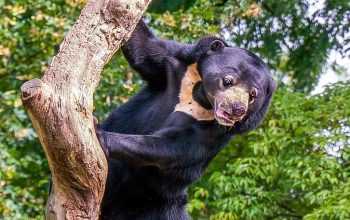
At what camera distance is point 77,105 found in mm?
3996

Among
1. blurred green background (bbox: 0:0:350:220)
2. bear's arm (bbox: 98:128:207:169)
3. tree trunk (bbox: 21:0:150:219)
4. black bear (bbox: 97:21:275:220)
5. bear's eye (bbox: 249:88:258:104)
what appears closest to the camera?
tree trunk (bbox: 21:0:150:219)

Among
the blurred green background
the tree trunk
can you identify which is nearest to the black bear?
the tree trunk

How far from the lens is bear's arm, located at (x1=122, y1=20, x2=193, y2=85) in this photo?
525 cm

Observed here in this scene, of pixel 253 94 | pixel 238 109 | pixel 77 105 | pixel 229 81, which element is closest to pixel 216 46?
pixel 229 81

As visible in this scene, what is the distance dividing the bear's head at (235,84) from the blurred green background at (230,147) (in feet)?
8.95

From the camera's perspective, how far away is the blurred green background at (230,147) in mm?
8406

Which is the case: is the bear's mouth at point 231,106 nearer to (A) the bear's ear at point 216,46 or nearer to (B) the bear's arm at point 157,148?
(B) the bear's arm at point 157,148

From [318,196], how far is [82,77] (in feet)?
14.7

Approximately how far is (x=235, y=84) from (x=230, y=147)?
468cm

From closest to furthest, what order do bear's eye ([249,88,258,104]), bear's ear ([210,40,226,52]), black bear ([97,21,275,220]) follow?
black bear ([97,21,275,220]), bear's eye ([249,88,258,104]), bear's ear ([210,40,226,52])

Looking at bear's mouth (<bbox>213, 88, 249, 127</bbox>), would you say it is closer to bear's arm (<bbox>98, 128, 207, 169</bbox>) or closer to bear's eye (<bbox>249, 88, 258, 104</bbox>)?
bear's eye (<bbox>249, 88, 258, 104</bbox>)

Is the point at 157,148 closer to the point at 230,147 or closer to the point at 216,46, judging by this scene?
the point at 216,46

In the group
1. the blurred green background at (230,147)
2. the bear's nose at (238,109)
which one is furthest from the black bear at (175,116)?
the blurred green background at (230,147)

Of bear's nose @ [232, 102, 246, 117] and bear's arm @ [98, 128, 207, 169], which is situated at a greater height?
bear's nose @ [232, 102, 246, 117]
